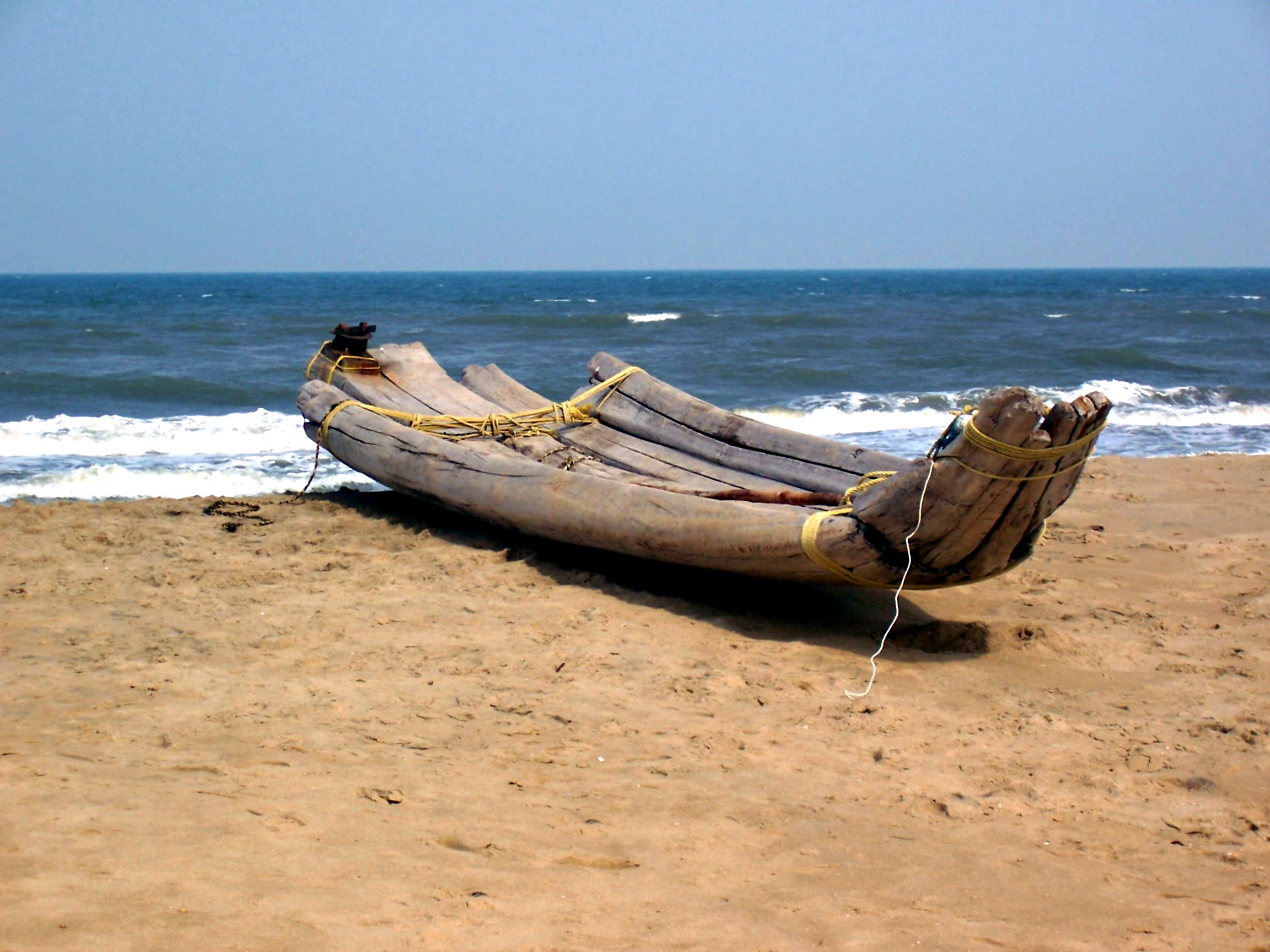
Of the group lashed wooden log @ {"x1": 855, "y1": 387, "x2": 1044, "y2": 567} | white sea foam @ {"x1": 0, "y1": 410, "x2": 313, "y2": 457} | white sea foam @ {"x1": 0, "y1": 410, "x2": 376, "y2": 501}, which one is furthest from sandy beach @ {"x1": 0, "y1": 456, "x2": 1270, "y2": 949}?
white sea foam @ {"x1": 0, "y1": 410, "x2": 313, "y2": 457}

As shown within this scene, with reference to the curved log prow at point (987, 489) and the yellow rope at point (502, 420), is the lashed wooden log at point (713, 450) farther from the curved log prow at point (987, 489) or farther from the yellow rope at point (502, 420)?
the curved log prow at point (987, 489)

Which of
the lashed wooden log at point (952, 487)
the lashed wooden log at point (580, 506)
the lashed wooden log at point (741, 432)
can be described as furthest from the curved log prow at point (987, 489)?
the lashed wooden log at point (741, 432)

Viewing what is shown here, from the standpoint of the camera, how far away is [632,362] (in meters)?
18.2

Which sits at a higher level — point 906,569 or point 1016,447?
A: point 1016,447

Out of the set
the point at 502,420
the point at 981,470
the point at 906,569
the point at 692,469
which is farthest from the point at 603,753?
the point at 502,420

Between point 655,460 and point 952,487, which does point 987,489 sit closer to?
point 952,487

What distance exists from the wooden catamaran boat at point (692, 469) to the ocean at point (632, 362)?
1625 mm

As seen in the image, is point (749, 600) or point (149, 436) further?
point (149, 436)

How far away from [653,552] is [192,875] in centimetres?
244

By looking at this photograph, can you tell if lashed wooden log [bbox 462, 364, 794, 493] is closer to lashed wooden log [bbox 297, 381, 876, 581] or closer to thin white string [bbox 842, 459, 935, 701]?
lashed wooden log [bbox 297, 381, 876, 581]

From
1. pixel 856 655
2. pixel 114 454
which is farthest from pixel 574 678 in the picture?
pixel 114 454

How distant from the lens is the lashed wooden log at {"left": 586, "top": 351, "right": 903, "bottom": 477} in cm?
498

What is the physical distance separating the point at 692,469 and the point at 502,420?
1.24 metres

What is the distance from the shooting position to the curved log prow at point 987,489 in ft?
11.1
